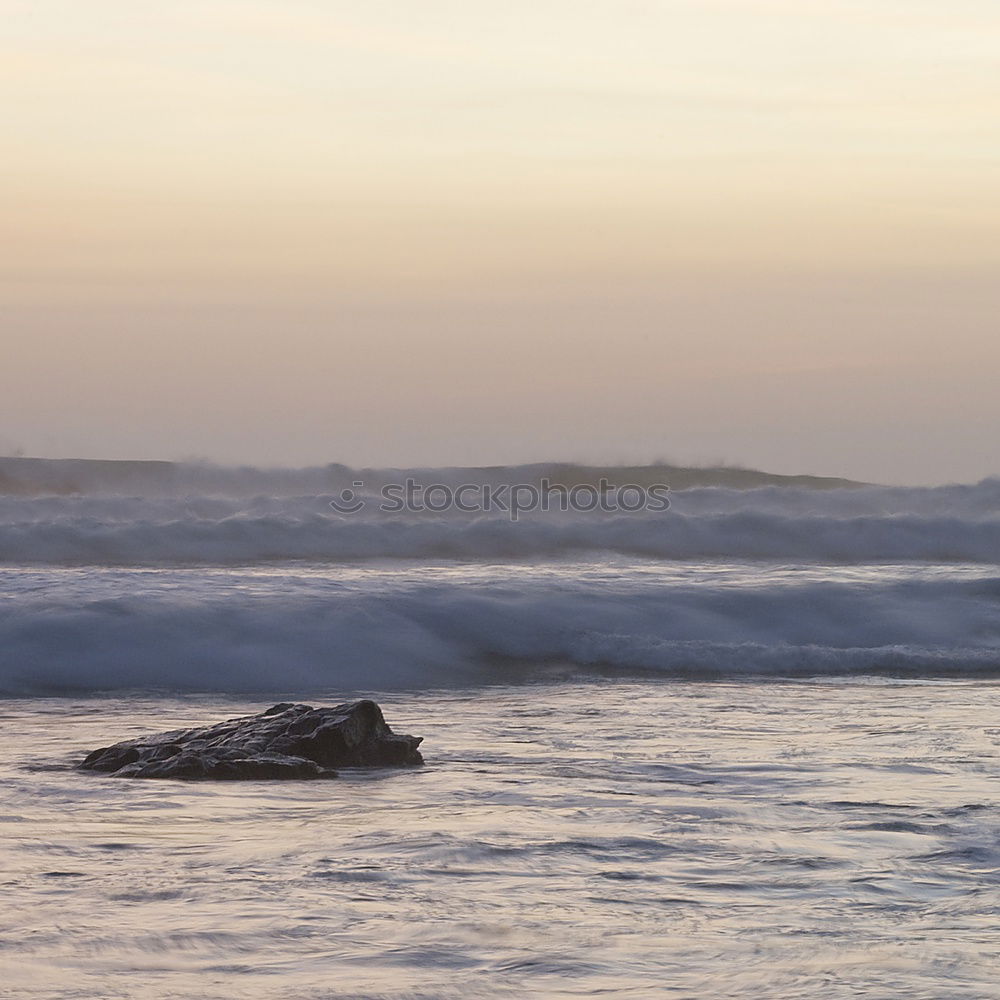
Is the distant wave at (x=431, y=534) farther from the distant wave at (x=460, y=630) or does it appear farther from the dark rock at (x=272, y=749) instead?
the dark rock at (x=272, y=749)

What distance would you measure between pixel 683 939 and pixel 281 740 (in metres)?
2.92

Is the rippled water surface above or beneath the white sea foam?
beneath

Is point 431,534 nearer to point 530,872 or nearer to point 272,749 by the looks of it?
point 272,749

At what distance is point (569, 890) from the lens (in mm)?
4059

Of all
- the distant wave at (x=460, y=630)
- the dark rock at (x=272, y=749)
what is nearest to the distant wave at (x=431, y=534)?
the distant wave at (x=460, y=630)

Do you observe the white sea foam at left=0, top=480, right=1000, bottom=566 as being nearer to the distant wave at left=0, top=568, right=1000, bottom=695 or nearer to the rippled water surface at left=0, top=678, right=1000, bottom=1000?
the distant wave at left=0, top=568, right=1000, bottom=695

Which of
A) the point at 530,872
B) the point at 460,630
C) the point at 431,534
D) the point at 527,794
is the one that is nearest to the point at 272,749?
the point at 527,794

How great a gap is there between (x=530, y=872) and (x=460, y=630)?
7527 mm

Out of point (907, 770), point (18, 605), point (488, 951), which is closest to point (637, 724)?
point (907, 770)

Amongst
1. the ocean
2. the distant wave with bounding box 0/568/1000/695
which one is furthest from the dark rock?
the distant wave with bounding box 0/568/1000/695

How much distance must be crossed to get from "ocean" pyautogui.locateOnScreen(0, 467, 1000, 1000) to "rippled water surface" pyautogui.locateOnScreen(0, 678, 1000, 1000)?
0.05ft

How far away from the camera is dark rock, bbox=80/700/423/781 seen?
5844 millimetres

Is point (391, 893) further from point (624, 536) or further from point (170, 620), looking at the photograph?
point (624, 536)

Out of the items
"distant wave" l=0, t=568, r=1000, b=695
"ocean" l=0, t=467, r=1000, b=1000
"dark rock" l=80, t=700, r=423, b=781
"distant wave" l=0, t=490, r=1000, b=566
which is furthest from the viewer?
"distant wave" l=0, t=490, r=1000, b=566
